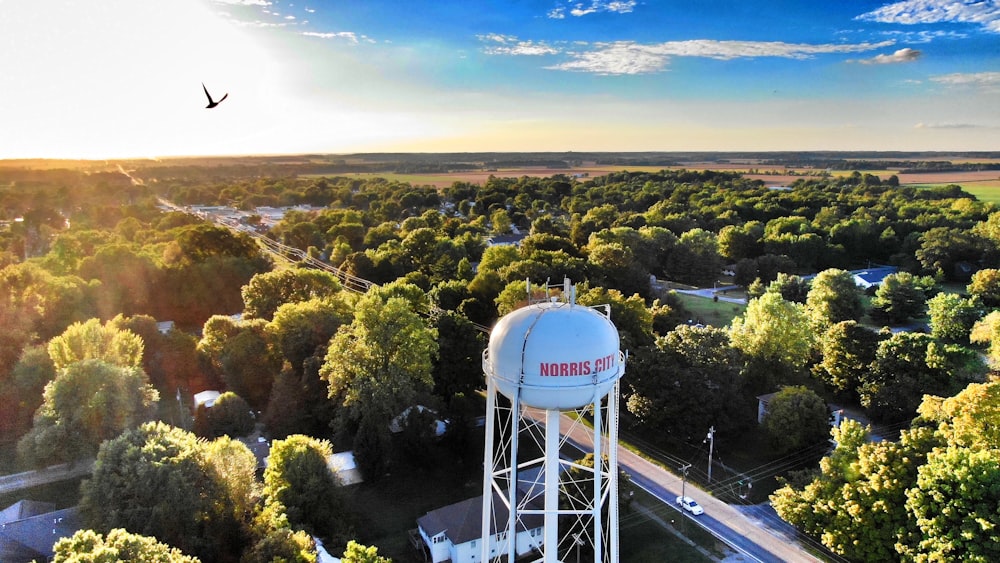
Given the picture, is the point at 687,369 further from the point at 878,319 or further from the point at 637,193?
the point at 637,193

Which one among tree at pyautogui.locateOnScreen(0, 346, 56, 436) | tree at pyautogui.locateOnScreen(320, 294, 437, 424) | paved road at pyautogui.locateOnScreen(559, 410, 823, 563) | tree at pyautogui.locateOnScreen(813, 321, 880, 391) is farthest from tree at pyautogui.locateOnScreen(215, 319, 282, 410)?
tree at pyautogui.locateOnScreen(813, 321, 880, 391)

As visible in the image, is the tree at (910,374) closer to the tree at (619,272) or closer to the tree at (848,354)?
the tree at (848,354)

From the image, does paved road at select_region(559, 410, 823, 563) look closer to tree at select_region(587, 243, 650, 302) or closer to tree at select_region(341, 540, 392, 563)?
tree at select_region(341, 540, 392, 563)

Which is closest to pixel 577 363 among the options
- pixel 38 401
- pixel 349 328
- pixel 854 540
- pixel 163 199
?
pixel 854 540

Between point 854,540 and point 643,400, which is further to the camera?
point 643,400

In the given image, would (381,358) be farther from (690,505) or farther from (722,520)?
(722,520)

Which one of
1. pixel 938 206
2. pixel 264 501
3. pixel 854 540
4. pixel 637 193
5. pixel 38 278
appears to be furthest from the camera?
pixel 637 193
